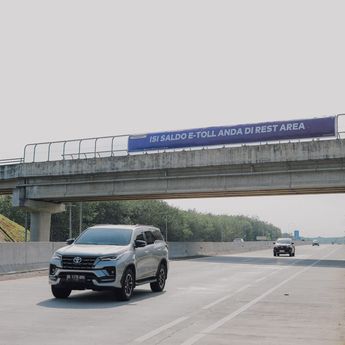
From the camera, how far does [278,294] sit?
1449 centimetres

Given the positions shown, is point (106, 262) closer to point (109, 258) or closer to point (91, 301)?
point (109, 258)

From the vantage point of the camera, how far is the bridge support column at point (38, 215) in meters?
41.4

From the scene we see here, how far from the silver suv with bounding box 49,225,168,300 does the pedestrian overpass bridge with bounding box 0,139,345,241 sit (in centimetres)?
1978

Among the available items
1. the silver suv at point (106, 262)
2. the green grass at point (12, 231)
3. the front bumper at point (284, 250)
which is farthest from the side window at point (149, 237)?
the green grass at point (12, 231)

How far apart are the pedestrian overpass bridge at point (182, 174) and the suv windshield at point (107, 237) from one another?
20428 mm

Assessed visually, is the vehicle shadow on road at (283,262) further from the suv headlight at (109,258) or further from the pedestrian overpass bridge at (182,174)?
the suv headlight at (109,258)

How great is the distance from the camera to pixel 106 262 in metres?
11.6

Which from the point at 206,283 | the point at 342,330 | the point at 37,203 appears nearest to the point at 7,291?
the point at 206,283

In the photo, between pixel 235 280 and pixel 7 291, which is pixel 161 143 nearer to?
pixel 235 280

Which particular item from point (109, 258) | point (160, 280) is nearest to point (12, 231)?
point (160, 280)

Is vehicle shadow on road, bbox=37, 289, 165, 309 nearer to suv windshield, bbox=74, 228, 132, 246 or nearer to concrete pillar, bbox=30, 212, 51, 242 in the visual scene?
suv windshield, bbox=74, 228, 132, 246

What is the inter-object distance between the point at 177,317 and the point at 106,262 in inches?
98.9

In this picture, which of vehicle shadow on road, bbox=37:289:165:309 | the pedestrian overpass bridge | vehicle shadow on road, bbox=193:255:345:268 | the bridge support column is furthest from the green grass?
vehicle shadow on road, bbox=37:289:165:309

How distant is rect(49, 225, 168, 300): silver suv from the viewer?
11.6 metres
